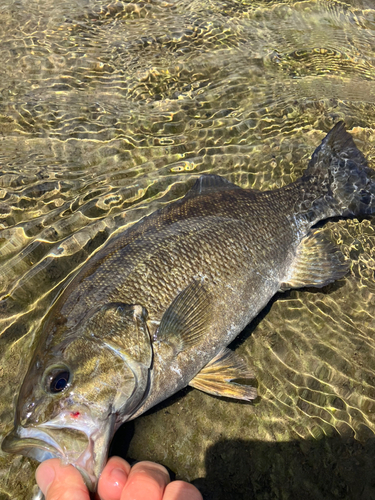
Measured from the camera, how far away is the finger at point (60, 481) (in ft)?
6.48

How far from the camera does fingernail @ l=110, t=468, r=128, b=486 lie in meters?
2.17

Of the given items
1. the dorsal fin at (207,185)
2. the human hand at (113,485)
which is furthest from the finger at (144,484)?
the dorsal fin at (207,185)

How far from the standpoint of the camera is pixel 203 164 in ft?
15.7

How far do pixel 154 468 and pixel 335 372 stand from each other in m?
1.93

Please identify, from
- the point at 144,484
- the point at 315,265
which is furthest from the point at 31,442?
the point at 315,265

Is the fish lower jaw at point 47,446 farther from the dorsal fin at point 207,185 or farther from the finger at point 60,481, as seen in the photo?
the dorsal fin at point 207,185

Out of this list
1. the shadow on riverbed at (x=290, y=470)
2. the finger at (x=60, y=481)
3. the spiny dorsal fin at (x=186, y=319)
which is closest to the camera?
the finger at (x=60, y=481)

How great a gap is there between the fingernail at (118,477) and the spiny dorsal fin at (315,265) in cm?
221

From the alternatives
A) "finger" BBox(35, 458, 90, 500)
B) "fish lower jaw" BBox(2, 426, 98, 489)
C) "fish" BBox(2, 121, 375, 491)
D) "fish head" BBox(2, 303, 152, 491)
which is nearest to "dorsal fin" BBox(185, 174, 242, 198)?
"fish" BBox(2, 121, 375, 491)

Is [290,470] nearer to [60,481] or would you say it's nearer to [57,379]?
[60,481]

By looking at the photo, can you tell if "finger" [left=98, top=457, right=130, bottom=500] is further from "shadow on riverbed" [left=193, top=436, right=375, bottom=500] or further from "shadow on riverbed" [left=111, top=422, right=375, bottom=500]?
"shadow on riverbed" [left=193, top=436, right=375, bottom=500]

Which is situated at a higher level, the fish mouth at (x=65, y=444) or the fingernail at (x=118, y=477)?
the fish mouth at (x=65, y=444)

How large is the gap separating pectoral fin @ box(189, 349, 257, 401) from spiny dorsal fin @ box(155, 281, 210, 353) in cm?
31

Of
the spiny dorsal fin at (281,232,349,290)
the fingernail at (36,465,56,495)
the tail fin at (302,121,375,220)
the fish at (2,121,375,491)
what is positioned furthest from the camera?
the tail fin at (302,121,375,220)
